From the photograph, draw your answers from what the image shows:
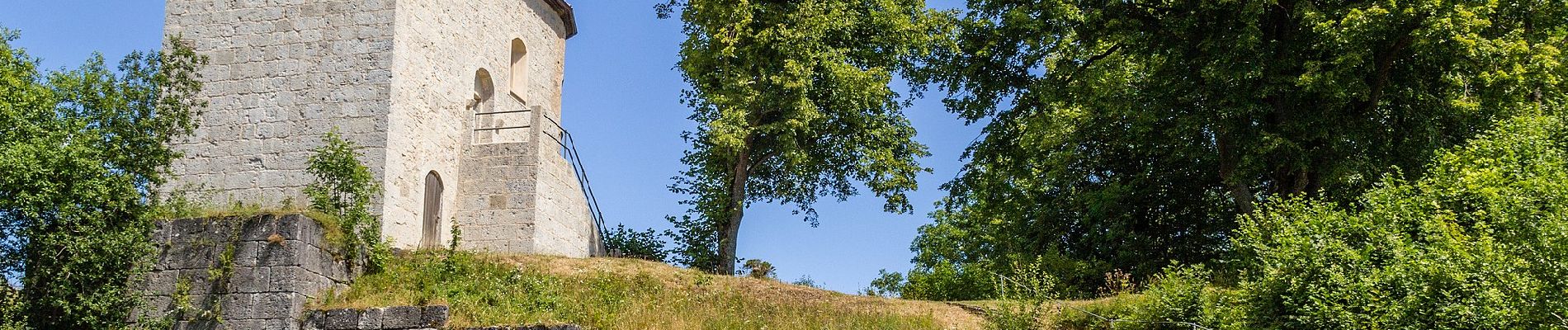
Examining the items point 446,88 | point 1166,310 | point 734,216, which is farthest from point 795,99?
point 1166,310

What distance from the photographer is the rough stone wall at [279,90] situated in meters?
21.5

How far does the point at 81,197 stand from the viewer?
1750cm

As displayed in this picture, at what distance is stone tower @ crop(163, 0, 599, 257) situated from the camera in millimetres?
21531

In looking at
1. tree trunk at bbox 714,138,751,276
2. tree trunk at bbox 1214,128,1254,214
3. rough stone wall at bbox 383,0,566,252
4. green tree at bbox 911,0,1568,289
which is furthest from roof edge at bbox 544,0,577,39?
A: tree trunk at bbox 1214,128,1254,214

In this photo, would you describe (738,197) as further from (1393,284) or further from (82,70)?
(1393,284)

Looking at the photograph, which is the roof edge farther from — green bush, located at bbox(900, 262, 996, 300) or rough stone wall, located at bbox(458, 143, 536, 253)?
green bush, located at bbox(900, 262, 996, 300)

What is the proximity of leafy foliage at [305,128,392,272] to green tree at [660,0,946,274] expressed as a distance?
7.48 m

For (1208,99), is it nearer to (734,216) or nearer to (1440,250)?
(1440,250)

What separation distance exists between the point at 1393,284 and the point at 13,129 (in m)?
16.8

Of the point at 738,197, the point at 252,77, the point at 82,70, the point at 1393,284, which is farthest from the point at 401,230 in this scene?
the point at 1393,284

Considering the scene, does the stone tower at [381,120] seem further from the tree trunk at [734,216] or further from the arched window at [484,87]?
the tree trunk at [734,216]

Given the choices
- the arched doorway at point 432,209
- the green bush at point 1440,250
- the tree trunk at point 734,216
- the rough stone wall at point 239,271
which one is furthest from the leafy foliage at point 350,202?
the green bush at point 1440,250

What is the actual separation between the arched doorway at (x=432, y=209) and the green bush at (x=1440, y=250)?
12346 millimetres

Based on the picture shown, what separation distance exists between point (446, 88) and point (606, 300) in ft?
22.0
